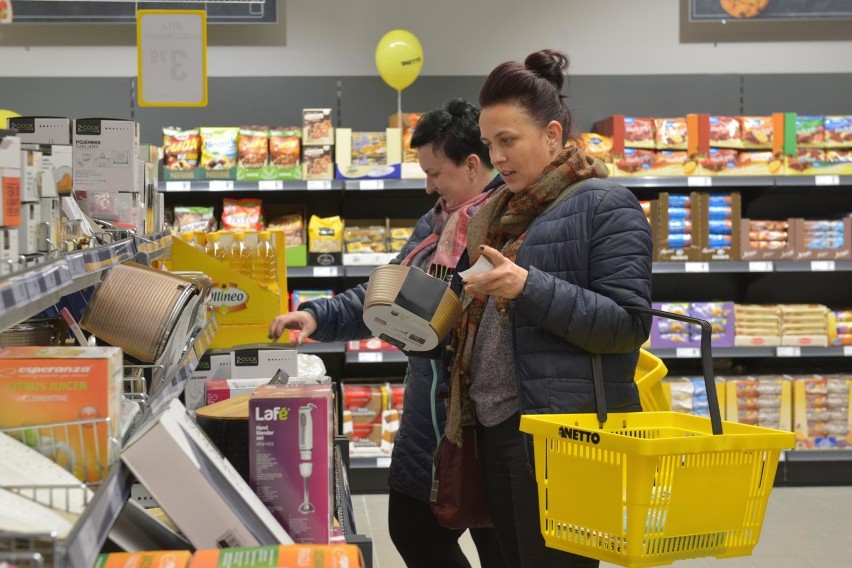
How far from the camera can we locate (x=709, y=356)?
1.95m

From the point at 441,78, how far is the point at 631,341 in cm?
405

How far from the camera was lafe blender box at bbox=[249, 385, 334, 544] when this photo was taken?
5.28 ft

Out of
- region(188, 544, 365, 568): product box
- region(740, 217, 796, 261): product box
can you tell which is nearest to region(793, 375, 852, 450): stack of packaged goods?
region(740, 217, 796, 261): product box

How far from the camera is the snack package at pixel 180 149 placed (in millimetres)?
5234

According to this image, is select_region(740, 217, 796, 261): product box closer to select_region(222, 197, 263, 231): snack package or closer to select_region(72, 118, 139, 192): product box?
select_region(222, 197, 263, 231): snack package

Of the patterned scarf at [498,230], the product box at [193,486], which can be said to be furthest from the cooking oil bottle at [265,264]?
the product box at [193,486]

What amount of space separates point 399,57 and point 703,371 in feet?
12.5

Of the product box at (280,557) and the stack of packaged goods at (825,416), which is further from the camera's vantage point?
the stack of packaged goods at (825,416)

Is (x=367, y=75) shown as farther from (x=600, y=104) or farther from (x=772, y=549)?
(x=772, y=549)

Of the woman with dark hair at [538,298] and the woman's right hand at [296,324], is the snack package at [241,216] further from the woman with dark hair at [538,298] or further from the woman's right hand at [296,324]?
the woman with dark hair at [538,298]

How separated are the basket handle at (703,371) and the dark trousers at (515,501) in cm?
20

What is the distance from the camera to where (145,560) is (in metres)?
1.38

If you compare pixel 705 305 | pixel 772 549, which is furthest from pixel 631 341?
pixel 705 305

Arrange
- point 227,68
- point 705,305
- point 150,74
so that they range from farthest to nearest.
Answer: point 227,68, point 705,305, point 150,74
